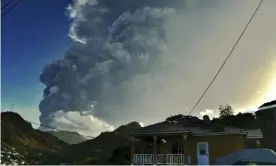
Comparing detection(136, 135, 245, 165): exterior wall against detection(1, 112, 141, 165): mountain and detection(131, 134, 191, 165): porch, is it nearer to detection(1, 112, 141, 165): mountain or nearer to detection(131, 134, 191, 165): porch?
detection(131, 134, 191, 165): porch

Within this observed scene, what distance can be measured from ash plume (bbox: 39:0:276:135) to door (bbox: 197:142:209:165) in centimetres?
271

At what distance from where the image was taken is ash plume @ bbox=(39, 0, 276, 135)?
17.6m

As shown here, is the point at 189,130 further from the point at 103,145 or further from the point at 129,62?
the point at 103,145

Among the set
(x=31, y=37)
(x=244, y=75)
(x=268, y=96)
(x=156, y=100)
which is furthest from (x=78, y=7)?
(x=268, y=96)

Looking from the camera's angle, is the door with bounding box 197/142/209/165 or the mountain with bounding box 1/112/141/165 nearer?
the mountain with bounding box 1/112/141/165

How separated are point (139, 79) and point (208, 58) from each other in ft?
15.8

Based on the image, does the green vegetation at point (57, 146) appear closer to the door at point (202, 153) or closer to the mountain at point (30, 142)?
the mountain at point (30, 142)

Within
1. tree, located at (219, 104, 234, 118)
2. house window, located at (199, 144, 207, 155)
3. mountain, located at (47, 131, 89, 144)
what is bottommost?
house window, located at (199, 144, 207, 155)

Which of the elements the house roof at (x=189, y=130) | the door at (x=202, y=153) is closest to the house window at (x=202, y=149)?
the door at (x=202, y=153)

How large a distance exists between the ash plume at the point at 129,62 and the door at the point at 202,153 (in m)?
2.71

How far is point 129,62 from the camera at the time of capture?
68.4 ft

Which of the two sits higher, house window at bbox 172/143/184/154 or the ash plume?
the ash plume

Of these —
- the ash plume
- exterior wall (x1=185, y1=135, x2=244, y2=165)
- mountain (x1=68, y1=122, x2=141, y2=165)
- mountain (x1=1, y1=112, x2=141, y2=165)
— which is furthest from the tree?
mountain (x1=1, y1=112, x2=141, y2=165)

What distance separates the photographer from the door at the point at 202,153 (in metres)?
20.3
